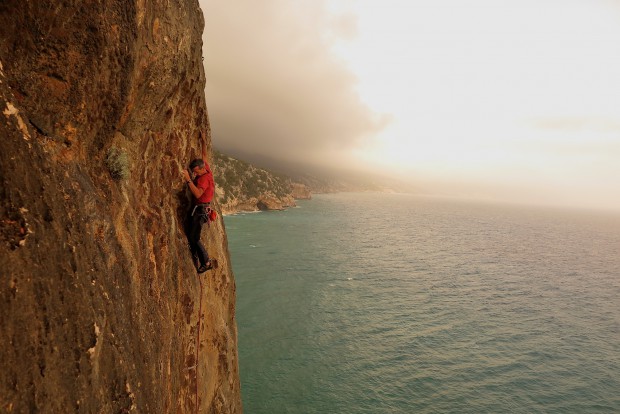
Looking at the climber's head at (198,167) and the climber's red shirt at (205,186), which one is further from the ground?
the climber's head at (198,167)

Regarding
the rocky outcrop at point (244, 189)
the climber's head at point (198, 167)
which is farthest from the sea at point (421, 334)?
the rocky outcrop at point (244, 189)

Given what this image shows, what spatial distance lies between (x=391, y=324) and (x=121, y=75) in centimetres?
3731

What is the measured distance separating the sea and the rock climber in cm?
1792

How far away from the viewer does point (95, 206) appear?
602 cm

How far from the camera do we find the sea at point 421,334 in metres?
25.6

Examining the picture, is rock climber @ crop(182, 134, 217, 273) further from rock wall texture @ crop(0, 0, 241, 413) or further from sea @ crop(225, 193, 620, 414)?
sea @ crop(225, 193, 620, 414)

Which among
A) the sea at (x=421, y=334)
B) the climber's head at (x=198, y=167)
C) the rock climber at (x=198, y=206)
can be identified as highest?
the climber's head at (x=198, y=167)

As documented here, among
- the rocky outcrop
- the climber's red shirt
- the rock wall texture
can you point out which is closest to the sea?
the rock wall texture

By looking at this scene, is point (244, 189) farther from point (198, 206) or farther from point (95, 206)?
point (95, 206)

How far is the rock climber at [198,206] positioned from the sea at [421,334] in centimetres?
1792

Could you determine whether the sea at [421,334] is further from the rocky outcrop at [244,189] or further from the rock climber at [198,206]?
the rocky outcrop at [244,189]

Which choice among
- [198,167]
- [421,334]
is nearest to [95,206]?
[198,167]

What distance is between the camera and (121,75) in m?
6.53

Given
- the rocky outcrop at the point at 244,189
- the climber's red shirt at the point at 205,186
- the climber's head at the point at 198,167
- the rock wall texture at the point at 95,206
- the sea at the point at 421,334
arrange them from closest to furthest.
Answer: the rock wall texture at the point at 95,206 → the climber's red shirt at the point at 205,186 → the climber's head at the point at 198,167 → the sea at the point at 421,334 → the rocky outcrop at the point at 244,189
